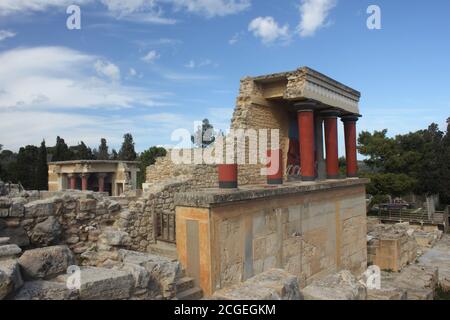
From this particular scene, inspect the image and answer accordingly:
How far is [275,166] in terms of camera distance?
28.0 feet

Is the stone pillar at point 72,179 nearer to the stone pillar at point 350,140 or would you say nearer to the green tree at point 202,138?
the green tree at point 202,138

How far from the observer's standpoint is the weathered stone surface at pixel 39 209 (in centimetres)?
549

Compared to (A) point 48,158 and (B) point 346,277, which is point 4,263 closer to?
(B) point 346,277

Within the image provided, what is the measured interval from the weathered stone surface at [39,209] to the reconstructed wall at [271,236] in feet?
6.72

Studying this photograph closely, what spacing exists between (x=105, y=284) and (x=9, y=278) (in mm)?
970

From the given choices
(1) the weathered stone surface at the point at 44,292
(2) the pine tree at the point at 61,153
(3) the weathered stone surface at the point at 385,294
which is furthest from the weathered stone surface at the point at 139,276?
(2) the pine tree at the point at 61,153

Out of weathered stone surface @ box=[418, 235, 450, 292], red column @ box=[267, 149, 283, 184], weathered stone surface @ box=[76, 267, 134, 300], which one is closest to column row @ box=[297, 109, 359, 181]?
red column @ box=[267, 149, 283, 184]

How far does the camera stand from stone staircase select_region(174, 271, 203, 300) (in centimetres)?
559

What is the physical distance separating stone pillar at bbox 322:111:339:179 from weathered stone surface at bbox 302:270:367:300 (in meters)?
7.33

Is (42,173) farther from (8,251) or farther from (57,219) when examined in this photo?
(8,251)

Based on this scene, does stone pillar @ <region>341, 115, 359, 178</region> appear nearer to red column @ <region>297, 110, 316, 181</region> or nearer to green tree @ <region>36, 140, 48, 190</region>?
red column @ <region>297, 110, 316, 181</region>

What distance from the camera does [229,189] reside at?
6863 millimetres

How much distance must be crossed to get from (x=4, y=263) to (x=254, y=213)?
432cm

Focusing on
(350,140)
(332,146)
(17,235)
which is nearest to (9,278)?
(17,235)
